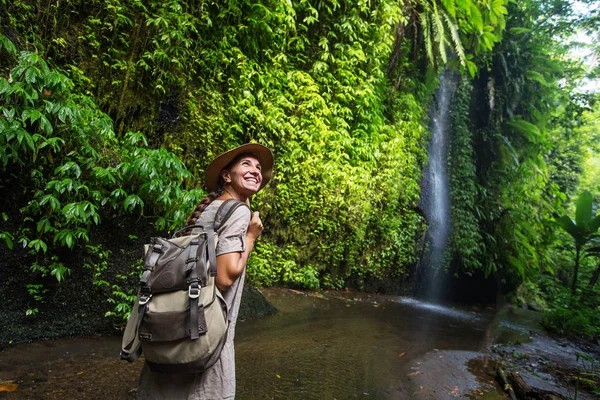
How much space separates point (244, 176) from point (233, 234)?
41cm

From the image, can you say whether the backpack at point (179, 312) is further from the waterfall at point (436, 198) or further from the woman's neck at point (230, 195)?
the waterfall at point (436, 198)

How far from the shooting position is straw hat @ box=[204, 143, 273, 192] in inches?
74.3

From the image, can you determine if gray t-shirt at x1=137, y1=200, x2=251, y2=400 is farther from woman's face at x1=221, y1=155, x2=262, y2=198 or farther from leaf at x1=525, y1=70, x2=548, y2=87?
leaf at x1=525, y1=70, x2=548, y2=87

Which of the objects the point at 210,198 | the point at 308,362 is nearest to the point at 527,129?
the point at 308,362

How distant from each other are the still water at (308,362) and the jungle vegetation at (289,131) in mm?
577

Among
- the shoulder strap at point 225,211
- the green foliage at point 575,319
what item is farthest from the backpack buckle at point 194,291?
the green foliage at point 575,319

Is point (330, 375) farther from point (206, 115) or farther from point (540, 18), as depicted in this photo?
point (540, 18)

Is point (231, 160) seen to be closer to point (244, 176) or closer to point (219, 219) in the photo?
point (244, 176)

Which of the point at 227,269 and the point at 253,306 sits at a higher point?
the point at 227,269

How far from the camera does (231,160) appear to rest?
1960 mm

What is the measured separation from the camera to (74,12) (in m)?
4.11

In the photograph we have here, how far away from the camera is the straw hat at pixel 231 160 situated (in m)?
1.89

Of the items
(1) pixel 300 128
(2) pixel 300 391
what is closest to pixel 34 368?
(2) pixel 300 391

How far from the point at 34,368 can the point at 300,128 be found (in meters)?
5.12
